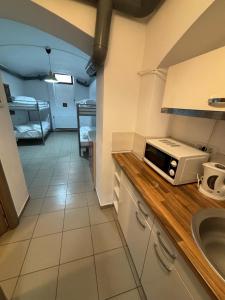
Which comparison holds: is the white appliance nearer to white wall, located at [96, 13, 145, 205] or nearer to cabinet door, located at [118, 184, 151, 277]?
cabinet door, located at [118, 184, 151, 277]

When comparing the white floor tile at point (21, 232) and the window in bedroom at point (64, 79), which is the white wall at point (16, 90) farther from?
the white floor tile at point (21, 232)

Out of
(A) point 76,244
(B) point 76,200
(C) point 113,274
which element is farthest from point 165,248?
(B) point 76,200

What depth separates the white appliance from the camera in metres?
0.84

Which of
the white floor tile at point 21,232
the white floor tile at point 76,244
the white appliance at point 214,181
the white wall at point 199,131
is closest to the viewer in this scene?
the white appliance at point 214,181

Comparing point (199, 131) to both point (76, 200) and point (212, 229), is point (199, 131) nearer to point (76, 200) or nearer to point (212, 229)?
point (212, 229)

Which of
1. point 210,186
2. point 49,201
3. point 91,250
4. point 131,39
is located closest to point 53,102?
point 49,201

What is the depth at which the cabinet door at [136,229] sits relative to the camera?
0.94 meters

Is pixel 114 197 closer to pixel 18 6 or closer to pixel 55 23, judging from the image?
pixel 55 23

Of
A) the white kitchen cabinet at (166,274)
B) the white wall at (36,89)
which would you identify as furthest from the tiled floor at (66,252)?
the white wall at (36,89)

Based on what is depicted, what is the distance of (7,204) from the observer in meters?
1.42

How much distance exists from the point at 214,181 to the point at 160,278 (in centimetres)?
65

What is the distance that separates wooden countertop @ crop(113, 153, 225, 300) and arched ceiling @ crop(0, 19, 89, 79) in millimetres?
2947

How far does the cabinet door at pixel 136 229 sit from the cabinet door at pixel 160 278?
0.19 feet

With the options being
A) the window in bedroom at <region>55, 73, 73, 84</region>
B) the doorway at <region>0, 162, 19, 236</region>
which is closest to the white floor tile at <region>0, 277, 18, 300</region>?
the doorway at <region>0, 162, 19, 236</region>
